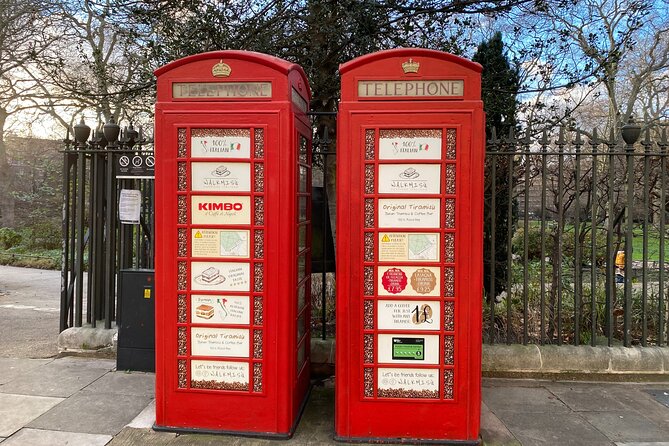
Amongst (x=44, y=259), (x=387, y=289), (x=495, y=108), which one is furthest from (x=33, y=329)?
(x=44, y=259)

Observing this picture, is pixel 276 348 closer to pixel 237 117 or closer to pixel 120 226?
pixel 237 117

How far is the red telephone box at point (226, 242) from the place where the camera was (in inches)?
137

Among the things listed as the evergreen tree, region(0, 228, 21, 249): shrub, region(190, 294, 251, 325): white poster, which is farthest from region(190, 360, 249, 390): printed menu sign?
region(0, 228, 21, 249): shrub

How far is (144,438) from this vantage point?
3562 millimetres

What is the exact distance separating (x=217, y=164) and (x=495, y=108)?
4133 millimetres

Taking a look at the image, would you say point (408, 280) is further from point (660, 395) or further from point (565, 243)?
point (565, 243)

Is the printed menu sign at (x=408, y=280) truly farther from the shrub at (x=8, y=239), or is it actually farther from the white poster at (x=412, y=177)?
the shrub at (x=8, y=239)

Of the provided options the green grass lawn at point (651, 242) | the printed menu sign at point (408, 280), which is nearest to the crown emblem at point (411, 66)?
the printed menu sign at point (408, 280)

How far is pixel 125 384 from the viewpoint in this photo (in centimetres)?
464

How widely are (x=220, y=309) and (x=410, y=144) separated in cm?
189

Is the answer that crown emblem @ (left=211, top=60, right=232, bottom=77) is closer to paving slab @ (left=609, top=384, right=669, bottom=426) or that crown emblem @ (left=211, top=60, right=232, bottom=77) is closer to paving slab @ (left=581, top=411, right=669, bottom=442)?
paving slab @ (left=581, top=411, right=669, bottom=442)

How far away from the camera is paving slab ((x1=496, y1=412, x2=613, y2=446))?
142 inches

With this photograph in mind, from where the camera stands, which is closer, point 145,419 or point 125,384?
point 145,419

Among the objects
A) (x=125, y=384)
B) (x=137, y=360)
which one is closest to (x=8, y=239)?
(x=137, y=360)
